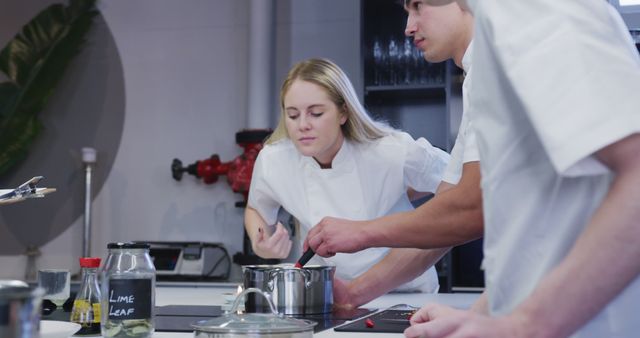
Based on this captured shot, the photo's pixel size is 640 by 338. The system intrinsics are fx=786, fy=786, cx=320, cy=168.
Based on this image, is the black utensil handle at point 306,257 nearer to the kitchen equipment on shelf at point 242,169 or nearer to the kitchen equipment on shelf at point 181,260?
the kitchen equipment on shelf at point 242,169

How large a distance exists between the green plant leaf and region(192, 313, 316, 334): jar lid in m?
3.16

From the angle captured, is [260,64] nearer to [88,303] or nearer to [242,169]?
[242,169]

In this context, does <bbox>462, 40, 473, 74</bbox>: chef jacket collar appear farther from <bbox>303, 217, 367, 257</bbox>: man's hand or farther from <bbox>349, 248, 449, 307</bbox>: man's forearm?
<bbox>349, 248, 449, 307</bbox>: man's forearm

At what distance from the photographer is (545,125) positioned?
647mm

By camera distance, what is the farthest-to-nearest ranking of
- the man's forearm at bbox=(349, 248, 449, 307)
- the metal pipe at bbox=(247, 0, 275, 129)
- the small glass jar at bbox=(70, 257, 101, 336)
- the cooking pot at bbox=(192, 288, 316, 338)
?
the metal pipe at bbox=(247, 0, 275, 129) < the man's forearm at bbox=(349, 248, 449, 307) < the small glass jar at bbox=(70, 257, 101, 336) < the cooking pot at bbox=(192, 288, 316, 338)

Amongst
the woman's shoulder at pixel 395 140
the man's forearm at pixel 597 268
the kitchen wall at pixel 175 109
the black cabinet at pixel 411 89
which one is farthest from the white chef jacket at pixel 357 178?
the man's forearm at pixel 597 268

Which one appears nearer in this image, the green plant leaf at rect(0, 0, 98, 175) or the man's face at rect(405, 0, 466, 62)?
the man's face at rect(405, 0, 466, 62)

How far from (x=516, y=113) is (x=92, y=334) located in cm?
84

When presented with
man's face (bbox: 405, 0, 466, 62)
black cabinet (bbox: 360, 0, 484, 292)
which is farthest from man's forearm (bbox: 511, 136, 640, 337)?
black cabinet (bbox: 360, 0, 484, 292)

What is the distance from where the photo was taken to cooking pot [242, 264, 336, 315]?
1.51 metres

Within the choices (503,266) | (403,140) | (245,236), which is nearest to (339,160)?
(403,140)

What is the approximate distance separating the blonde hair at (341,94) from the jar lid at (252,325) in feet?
4.46

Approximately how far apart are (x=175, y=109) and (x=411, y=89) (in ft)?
4.40

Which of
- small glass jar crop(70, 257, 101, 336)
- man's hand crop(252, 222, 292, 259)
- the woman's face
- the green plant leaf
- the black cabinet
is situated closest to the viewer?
small glass jar crop(70, 257, 101, 336)
